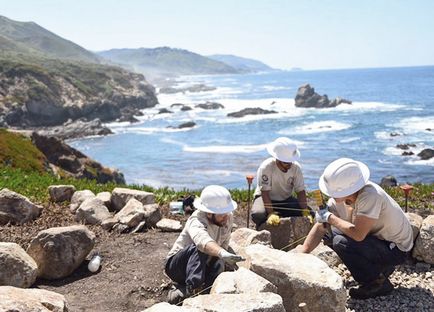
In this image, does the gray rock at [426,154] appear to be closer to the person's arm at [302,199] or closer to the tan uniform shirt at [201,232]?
the person's arm at [302,199]

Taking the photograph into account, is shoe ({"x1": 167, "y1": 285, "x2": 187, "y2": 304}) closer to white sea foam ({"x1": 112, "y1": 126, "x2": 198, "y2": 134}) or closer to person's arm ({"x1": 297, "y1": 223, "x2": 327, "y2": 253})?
person's arm ({"x1": 297, "y1": 223, "x2": 327, "y2": 253})

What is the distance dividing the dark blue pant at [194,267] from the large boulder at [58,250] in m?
1.76

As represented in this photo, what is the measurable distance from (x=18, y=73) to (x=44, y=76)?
4.57m

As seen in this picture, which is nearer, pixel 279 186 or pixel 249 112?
pixel 279 186

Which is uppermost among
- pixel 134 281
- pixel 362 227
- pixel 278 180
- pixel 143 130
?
pixel 362 227

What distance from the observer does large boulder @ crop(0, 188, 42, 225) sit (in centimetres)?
958

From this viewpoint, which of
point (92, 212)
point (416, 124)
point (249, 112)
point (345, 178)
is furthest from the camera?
point (249, 112)

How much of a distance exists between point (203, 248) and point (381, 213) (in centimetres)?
225

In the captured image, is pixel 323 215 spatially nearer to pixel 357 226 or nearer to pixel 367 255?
pixel 357 226

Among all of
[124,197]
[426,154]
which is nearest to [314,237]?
[124,197]

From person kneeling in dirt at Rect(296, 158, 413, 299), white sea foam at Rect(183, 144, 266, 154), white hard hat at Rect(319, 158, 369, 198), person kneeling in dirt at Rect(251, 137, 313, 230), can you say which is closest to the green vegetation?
person kneeling in dirt at Rect(251, 137, 313, 230)

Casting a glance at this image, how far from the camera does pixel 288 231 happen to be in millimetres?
8609

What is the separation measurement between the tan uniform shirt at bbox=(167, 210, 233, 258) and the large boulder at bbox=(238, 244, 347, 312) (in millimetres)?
696

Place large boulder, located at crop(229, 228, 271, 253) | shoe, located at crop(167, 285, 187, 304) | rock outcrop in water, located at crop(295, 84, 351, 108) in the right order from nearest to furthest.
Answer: shoe, located at crop(167, 285, 187, 304)
large boulder, located at crop(229, 228, 271, 253)
rock outcrop in water, located at crop(295, 84, 351, 108)
